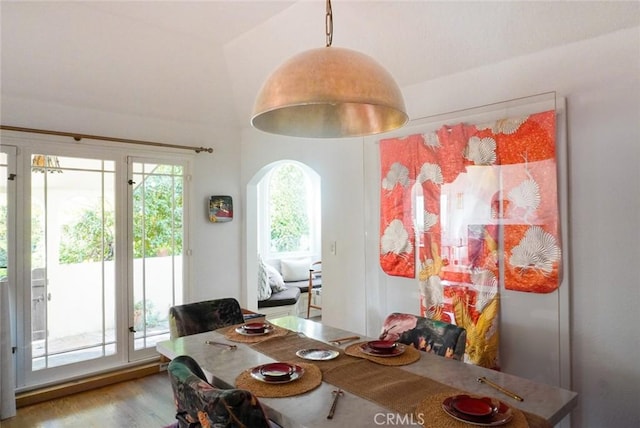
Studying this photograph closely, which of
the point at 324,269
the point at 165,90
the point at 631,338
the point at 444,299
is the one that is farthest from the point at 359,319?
the point at 165,90

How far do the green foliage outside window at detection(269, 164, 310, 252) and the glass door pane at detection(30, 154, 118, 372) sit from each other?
3.16m

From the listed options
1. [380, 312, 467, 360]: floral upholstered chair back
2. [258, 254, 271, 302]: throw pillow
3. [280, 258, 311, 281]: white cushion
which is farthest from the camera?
[280, 258, 311, 281]: white cushion

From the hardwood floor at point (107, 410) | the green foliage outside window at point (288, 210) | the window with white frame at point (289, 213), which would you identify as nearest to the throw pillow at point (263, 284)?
the window with white frame at point (289, 213)

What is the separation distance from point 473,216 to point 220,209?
8.63ft

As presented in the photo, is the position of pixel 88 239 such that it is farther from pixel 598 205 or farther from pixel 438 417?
pixel 598 205

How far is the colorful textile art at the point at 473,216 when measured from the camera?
2318 mm

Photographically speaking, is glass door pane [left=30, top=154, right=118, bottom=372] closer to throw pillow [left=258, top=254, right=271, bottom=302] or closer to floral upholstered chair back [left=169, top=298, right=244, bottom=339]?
floral upholstered chair back [left=169, top=298, right=244, bottom=339]

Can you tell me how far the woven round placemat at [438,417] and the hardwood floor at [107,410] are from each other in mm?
2158

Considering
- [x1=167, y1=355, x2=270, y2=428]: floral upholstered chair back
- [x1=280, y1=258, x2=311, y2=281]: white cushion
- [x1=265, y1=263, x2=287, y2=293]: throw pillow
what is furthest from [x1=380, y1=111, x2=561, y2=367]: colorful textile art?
[x1=280, y1=258, x2=311, y2=281]: white cushion

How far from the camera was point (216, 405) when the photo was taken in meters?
1.19

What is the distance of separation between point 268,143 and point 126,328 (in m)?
2.18

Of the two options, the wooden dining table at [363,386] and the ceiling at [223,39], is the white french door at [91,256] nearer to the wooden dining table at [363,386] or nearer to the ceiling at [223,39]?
the ceiling at [223,39]

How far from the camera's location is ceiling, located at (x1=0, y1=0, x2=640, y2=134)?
2262 mm

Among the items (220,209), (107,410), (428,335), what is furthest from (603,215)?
(107,410)
